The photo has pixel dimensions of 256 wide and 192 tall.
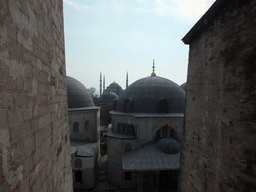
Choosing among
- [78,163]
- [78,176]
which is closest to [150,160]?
[78,163]

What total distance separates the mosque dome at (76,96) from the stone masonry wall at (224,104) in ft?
41.5

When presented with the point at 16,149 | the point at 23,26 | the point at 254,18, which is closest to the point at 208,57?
the point at 254,18

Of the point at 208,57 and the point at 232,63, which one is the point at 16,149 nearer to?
the point at 232,63

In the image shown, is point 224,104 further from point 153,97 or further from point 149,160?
point 153,97

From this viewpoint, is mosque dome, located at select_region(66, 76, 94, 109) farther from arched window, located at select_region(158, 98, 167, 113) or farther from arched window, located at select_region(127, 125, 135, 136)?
arched window, located at select_region(158, 98, 167, 113)

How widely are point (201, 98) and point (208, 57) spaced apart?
115 centimetres

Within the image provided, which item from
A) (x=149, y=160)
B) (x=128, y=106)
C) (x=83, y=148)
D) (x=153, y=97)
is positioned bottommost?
(x=83, y=148)

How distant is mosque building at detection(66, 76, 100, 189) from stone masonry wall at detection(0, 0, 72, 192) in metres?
11.2

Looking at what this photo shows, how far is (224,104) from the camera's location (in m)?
3.99

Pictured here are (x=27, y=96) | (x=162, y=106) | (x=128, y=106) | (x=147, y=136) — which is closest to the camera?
(x=27, y=96)

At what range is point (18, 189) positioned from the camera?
6.05 feet

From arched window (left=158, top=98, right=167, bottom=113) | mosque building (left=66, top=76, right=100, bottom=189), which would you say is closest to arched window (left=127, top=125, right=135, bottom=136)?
arched window (left=158, top=98, right=167, bottom=113)

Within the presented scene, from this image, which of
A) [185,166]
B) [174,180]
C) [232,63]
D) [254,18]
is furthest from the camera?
[174,180]

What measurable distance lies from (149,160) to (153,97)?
5517 millimetres
